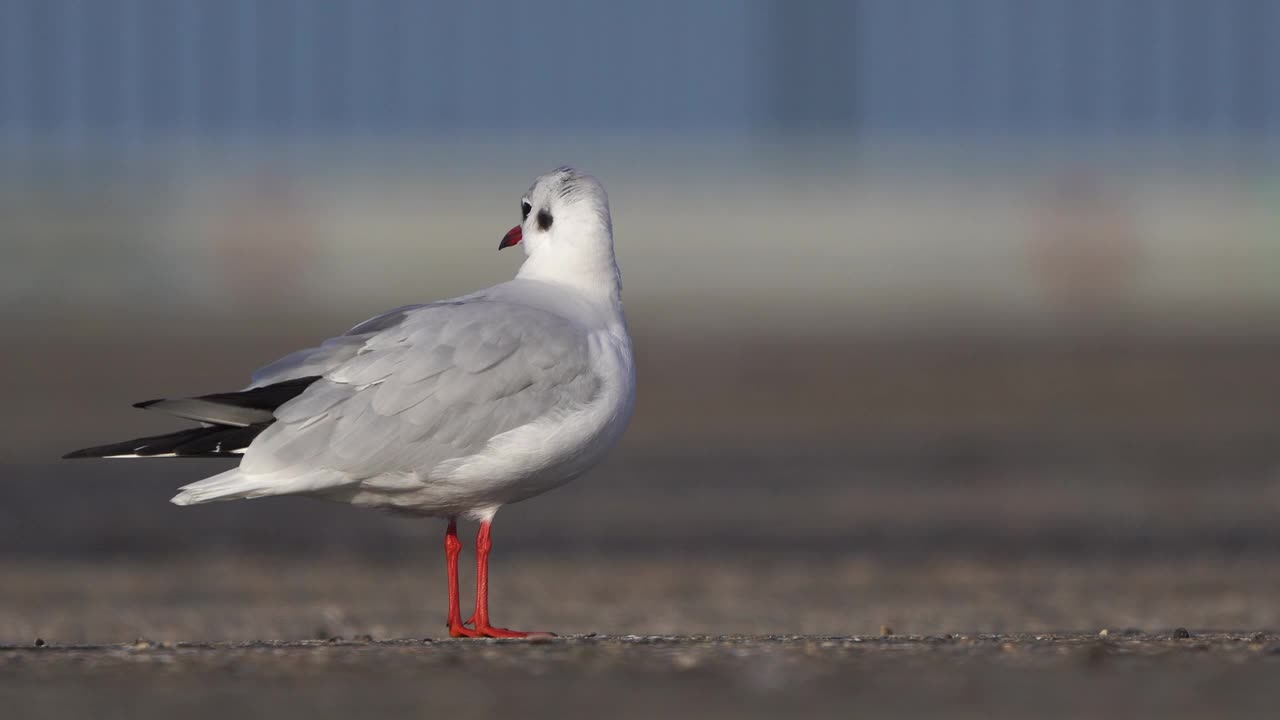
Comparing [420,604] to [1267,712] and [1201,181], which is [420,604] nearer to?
[1267,712]

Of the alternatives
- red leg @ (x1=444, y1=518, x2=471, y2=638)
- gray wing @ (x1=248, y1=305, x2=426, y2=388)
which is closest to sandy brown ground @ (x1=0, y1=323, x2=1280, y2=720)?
red leg @ (x1=444, y1=518, x2=471, y2=638)

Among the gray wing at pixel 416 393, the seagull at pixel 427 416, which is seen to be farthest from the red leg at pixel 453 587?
the gray wing at pixel 416 393

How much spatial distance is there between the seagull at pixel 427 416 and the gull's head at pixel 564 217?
54 centimetres

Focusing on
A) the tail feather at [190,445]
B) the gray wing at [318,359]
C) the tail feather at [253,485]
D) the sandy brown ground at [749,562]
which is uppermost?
the gray wing at [318,359]

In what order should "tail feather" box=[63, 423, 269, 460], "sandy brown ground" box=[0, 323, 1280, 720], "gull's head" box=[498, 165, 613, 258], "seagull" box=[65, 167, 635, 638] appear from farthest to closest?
"gull's head" box=[498, 165, 613, 258] → "seagull" box=[65, 167, 635, 638] → "tail feather" box=[63, 423, 269, 460] → "sandy brown ground" box=[0, 323, 1280, 720]

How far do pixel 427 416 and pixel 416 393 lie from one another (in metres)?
0.08

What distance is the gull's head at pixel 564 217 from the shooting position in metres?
7.14

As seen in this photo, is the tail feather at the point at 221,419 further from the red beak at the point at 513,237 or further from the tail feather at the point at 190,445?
the red beak at the point at 513,237

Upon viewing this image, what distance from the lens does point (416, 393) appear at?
250 inches

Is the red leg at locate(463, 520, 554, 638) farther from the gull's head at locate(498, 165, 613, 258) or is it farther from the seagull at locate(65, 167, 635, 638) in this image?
the gull's head at locate(498, 165, 613, 258)

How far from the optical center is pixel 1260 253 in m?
28.7

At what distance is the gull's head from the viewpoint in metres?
7.14

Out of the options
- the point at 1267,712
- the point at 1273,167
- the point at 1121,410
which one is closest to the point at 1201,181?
the point at 1273,167

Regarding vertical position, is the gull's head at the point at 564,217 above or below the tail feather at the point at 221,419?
above
